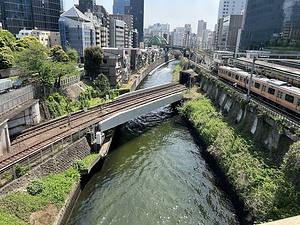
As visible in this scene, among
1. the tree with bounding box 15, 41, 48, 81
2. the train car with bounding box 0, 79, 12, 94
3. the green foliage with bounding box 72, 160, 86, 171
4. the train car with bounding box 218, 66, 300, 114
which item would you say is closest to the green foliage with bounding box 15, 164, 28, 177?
the green foliage with bounding box 72, 160, 86, 171

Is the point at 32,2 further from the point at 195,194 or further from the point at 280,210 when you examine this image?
the point at 280,210

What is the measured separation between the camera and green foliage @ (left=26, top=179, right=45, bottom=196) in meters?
12.8

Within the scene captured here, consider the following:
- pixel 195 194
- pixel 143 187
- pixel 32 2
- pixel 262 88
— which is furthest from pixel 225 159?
pixel 32 2

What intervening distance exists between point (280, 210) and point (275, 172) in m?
3.03

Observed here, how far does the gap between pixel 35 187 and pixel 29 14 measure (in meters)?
56.4

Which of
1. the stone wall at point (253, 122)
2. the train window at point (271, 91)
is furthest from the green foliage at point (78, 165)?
the train window at point (271, 91)

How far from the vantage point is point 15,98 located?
17938mm

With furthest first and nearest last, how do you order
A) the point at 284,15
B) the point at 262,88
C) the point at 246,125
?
the point at 284,15
the point at 262,88
the point at 246,125

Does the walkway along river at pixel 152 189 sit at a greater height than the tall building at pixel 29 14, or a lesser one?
lesser

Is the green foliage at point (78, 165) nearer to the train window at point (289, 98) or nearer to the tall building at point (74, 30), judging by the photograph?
the train window at point (289, 98)

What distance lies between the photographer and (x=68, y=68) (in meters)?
26.8

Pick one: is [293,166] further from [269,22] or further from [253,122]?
[269,22]

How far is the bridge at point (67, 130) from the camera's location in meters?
14.4

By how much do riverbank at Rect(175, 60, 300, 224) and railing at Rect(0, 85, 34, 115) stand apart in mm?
16507
